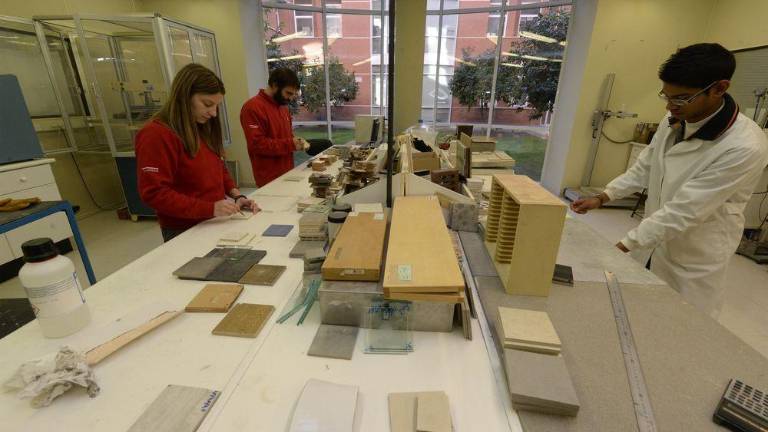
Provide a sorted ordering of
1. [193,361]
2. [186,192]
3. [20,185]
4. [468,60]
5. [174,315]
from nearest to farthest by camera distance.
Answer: [193,361]
[174,315]
[186,192]
[20,185]
[468,60]

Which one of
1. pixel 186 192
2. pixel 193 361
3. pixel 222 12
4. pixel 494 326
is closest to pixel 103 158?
pixel 222 12

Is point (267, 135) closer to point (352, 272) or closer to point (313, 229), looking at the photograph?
point (313, 229)

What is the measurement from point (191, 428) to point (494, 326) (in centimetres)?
80

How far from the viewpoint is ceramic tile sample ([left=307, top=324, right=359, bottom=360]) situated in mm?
874

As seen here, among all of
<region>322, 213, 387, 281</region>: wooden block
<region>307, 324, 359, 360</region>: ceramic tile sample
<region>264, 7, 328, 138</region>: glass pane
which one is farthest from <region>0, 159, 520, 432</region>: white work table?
<region>264, 7, 328, 138</region>: glass pane

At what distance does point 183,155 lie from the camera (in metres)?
1.55

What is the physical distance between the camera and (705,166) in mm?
1368

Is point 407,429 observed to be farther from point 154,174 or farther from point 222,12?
point 222,12

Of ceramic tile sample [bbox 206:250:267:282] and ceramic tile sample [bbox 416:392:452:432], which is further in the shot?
ceramic tile sample [bbox 206:250:267:282]

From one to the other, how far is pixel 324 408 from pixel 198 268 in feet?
2.63

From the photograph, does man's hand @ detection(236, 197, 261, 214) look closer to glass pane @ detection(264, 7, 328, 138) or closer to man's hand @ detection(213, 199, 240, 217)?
man's hand @ detection(213, 199, 240, 217)

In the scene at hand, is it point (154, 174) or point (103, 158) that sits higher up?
point (154, 174)

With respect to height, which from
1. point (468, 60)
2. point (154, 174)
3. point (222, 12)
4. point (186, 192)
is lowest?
point (186, 192)

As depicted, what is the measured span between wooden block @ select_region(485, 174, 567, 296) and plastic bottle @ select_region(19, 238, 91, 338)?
4.13ft
